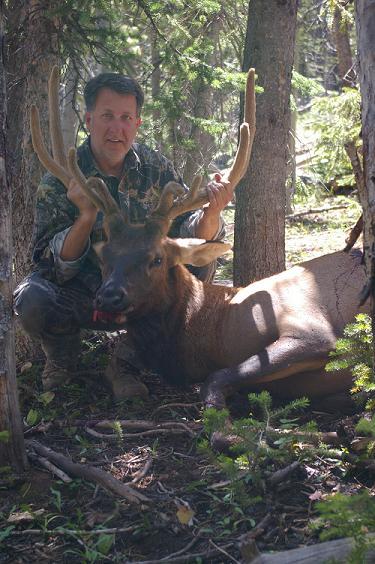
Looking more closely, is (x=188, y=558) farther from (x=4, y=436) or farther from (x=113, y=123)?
(x=113, y=123)

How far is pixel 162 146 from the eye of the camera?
9633mm

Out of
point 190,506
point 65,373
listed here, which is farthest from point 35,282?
point 190,506

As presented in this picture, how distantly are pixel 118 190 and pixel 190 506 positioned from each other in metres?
3.63

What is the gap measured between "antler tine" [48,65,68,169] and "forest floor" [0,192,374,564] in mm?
2081

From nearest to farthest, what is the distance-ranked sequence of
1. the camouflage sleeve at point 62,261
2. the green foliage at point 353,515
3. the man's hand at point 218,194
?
the green foliage at point 353,515, the man's hand at point 218,194, the camouflage sleeve at point 62,261

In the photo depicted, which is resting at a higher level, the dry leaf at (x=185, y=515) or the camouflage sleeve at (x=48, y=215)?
the camouflage sleeve at (x=48, y=215)

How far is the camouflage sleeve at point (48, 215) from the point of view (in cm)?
652

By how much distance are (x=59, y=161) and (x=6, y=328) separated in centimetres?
232

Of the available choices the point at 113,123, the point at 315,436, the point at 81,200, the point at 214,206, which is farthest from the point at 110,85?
the point at 315,436

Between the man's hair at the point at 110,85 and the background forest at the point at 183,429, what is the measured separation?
63cm

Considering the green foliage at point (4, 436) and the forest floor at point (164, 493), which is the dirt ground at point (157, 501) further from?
Answer: the green foliage at point (4, 436)

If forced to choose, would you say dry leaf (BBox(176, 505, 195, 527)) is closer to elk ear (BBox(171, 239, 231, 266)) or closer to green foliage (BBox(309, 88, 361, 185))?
elk ear (BBox(171, 239, 231, 266))

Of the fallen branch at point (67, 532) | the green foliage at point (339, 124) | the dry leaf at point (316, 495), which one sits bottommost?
Result: the fallen branch at point (67, 532)

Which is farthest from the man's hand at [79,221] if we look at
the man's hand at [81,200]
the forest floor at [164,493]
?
the forest floor at [164,493]
